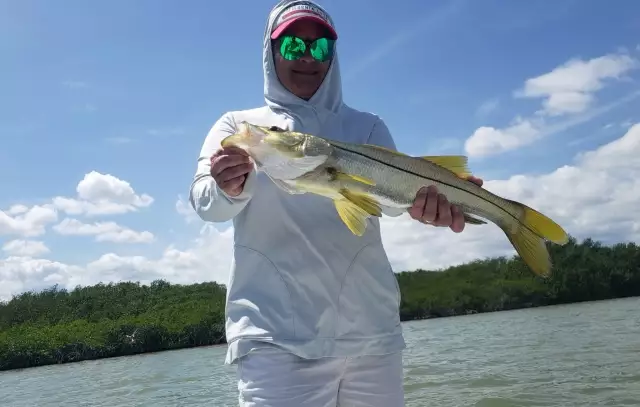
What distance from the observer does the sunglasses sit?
3.08 metres

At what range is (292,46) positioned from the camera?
3.09 metres

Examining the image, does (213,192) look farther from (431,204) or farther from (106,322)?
(106,322)

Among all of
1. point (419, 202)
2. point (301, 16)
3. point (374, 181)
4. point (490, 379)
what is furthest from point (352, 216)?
point (490, 379)

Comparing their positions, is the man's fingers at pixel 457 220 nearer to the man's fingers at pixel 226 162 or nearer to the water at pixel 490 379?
the man's fingers at pixel 226 162

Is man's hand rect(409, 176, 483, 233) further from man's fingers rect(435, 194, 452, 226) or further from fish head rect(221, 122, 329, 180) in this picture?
fish head rect(221, 122, 329, 180)

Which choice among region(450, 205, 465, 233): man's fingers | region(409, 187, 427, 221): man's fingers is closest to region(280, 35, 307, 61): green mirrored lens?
region(409, 187, 427, 221): man's fingers

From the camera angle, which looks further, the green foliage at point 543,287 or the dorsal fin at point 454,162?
the green foliage at point 543,287

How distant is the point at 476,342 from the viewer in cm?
2536

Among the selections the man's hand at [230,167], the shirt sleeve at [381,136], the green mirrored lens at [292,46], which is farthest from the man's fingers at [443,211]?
Answer: the green mirrored lens at [292,46]

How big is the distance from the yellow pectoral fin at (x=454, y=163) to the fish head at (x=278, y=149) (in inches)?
24.8

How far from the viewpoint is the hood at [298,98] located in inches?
126

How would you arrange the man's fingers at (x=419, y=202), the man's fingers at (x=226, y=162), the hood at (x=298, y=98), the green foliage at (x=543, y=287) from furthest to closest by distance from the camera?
1. the green foliage at (x=543, y=287)
2. the hood at (x=298, y=98)
3. the man's fingers at (x=419, y=202)
4. the man's fingers at (x=226, y=162)

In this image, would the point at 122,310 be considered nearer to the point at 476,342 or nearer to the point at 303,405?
the point at 476,342

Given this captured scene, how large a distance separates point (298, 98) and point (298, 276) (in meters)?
0.99
